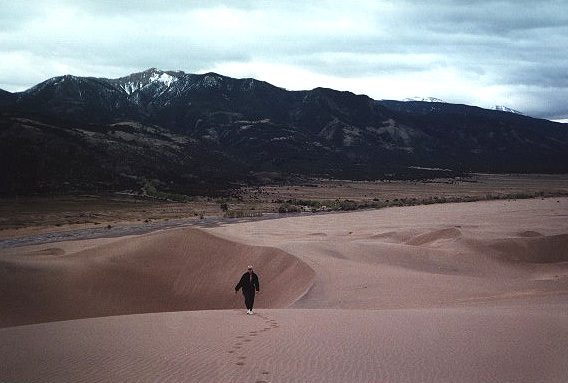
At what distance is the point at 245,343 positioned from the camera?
9.34 metres

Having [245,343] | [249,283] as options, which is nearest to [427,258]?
[249,283]

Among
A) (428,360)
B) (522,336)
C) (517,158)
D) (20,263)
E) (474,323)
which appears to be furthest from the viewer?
(517,158)

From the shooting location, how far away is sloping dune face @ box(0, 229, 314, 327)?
58.3ft

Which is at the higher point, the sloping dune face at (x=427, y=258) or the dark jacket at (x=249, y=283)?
the dark jacket at (x=249, y=283)

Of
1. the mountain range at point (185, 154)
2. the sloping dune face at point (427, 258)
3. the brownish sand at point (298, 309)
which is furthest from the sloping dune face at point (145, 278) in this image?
the mountain range at point (185, 154)

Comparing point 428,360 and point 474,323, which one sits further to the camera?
point 474,323

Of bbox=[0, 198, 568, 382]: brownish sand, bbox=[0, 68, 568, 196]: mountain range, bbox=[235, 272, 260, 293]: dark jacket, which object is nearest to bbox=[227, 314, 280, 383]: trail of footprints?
bbox=[0, 198, 568, 382]: brownish sand

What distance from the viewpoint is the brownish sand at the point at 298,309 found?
7.94 meters

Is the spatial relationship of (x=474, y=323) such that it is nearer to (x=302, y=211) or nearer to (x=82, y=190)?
(x=302, y=211)

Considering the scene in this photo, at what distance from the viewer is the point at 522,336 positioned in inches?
392

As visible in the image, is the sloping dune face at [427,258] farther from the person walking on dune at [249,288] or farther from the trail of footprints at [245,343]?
the trail of footprints at [245,343]

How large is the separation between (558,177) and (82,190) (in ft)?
329

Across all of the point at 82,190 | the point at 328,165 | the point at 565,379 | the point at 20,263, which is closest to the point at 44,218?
the point at 82,190

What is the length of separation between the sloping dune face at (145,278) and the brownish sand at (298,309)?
68 mm
